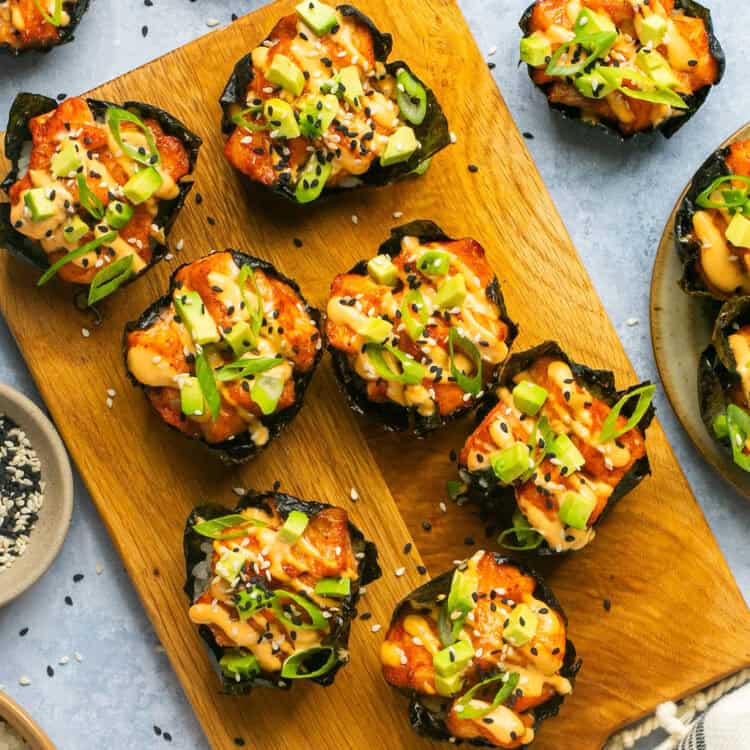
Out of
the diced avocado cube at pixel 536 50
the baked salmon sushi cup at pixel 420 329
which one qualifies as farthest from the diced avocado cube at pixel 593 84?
the baked salmon sushi cup at pixel 420 329

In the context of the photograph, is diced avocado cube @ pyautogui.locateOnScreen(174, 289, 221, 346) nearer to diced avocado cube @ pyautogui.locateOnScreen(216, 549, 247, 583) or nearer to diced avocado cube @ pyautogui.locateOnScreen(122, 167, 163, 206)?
diced avocado cube @ pyautogui.locateOnScreen(122, 167, 163, 206)

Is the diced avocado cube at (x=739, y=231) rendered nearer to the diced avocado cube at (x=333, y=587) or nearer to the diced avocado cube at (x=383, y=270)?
the diced avocado cube at (x=383, y=270)

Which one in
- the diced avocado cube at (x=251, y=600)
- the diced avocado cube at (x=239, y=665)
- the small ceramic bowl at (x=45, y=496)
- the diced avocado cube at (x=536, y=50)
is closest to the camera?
the diced avocado cube at (x=251, y=600)

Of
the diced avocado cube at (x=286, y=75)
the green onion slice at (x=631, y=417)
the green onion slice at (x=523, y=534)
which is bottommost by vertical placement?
the green onion slice at (x=523, y=534)

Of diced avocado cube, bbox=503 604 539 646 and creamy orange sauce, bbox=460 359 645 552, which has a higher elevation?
creamy orange sauce, bbox=460 359 645 552

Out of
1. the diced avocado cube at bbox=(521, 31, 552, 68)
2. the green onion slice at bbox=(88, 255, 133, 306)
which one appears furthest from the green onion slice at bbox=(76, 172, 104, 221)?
the diced avocado cube at bbox=(521, 31, 552, 68)

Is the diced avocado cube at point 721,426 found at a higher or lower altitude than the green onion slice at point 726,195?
lower

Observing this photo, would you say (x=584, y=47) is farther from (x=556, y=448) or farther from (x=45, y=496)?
(x=45, y=496)
